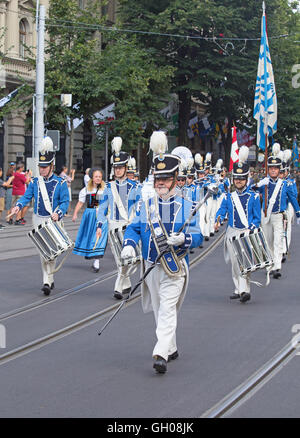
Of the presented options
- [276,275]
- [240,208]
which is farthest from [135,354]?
[276,275]

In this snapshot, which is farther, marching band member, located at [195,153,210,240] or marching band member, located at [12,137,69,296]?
marching band member, located at [195,153,210,240]

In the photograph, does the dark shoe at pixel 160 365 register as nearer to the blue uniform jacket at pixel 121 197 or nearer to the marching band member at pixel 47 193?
the marching band member at pixel 47 193

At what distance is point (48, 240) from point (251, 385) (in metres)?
5.56

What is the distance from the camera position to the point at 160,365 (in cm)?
707

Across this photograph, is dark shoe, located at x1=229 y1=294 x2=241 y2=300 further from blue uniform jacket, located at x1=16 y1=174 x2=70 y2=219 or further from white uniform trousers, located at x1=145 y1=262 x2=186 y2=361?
white uniform trousers, located at x1=145 y1=262 x2=186 y2=361

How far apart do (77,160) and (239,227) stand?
1285 inches

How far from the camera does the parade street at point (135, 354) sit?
6.12m

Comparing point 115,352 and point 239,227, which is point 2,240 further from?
point 115,352

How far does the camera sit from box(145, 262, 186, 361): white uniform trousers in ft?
23.8

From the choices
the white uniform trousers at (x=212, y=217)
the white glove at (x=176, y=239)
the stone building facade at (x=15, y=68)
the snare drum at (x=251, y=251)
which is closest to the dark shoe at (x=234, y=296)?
the snare drum at (x=251, y=251)

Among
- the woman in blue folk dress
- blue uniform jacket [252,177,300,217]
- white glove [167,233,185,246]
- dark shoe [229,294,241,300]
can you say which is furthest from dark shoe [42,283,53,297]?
blue uniform jacket [252,177,300,217]

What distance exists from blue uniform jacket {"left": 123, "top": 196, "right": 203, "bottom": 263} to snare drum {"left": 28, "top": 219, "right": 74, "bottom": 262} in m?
4.05
